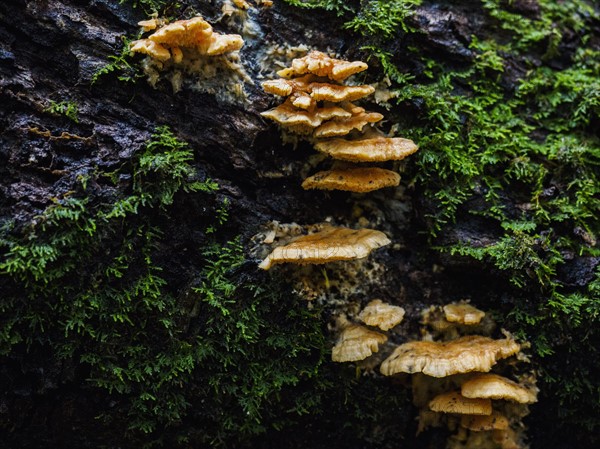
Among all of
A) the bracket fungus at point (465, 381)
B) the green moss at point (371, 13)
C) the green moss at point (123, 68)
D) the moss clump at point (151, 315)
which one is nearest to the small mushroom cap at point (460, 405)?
the bracket fungus at point (465, 381)

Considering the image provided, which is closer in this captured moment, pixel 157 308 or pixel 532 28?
pixel 157 308

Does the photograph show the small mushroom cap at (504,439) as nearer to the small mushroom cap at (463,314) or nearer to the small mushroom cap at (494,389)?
the small mushroom cap at (494,389)

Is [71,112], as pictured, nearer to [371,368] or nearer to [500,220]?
[371,368]

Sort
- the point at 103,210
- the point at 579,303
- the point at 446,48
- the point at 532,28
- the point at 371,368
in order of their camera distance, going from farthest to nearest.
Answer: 1. the point at 532,28
2. the point at 446,48
3. the point at 371,368
4. the point at 579,303
5. the point at 103,210

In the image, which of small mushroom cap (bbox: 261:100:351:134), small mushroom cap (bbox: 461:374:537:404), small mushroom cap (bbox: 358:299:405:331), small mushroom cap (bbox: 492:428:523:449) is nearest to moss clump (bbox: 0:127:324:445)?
small mushroom cap (bbox: 358:299:405:331)

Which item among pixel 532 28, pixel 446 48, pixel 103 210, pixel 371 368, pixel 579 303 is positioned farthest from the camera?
pixel 532 28

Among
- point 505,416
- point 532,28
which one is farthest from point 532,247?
point 532,28

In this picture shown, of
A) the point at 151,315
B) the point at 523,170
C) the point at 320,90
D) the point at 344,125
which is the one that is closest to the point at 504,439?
the point at 523,170
